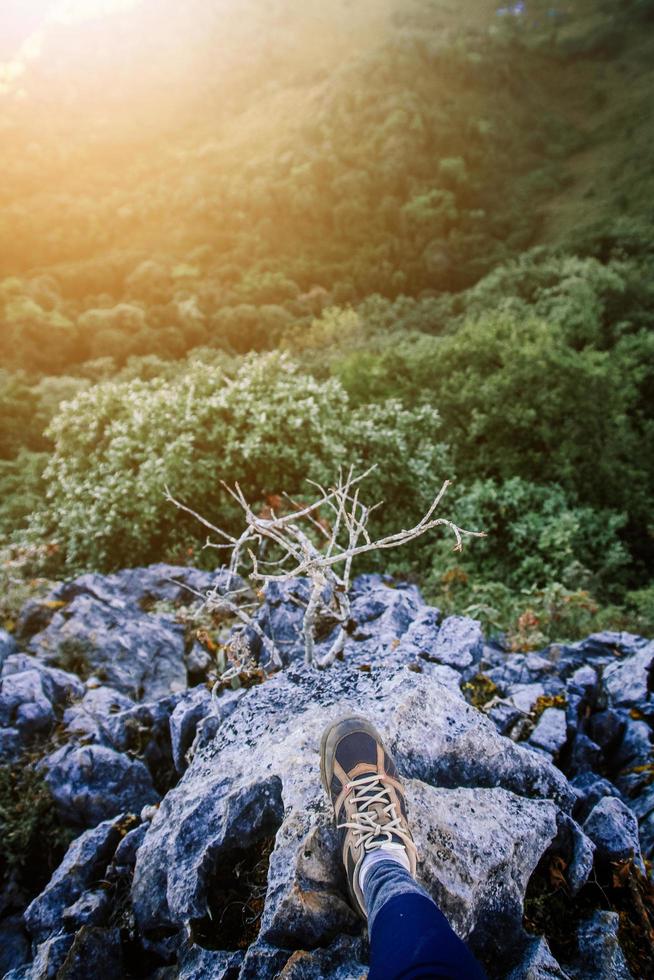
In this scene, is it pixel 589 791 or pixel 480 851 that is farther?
pixel 589 791

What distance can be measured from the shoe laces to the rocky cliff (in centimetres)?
14

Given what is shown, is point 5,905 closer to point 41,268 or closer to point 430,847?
point 430,847

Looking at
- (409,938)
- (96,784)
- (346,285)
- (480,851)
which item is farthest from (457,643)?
(346,285)

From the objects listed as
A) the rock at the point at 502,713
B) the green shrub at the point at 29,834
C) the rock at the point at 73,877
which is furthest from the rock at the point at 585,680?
the green shrub at the point at 29,834

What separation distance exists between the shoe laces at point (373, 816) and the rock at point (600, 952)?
2.53 ft

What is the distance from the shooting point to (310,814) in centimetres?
217

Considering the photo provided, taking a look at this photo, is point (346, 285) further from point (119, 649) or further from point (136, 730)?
point (136, 730)

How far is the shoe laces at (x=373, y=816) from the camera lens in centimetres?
199

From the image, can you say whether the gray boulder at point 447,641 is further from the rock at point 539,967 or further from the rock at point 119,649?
the rock at point 119,649

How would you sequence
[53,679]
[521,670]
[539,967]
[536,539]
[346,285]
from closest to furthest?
[539,967] < [521,670] < [53,679] < [536,539] < [346,285]

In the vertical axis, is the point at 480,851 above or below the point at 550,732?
above

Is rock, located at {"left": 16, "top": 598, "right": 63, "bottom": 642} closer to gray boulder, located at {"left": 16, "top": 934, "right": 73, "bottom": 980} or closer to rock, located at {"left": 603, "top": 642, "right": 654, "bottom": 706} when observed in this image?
gray boulder, located at {"left": 16, "top": 934, "right": 73, "bottom": 980}

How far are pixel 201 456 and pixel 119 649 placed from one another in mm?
2727

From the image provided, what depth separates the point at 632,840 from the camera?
2.30 metres
